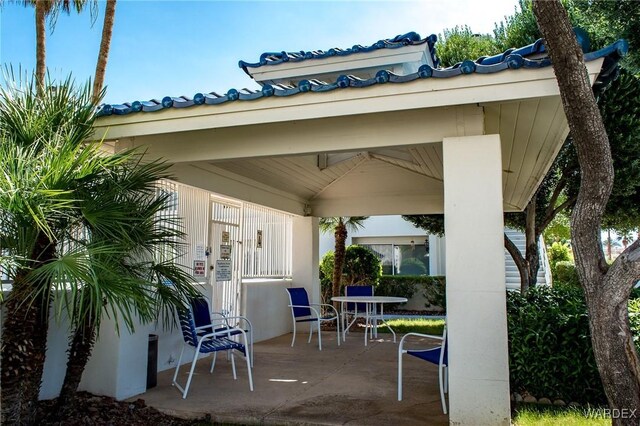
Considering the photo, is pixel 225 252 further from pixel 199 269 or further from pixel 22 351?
pixel 22 351

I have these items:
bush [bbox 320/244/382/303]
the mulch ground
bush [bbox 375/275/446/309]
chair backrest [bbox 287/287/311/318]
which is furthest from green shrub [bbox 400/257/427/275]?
the mulch ground

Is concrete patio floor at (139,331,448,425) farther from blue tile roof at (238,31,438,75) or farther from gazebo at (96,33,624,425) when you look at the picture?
blue tile roof at (238,31,438,75)

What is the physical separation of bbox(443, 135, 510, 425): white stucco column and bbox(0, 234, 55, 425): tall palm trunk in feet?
11.2

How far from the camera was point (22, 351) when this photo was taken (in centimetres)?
373

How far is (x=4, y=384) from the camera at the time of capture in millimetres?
3668

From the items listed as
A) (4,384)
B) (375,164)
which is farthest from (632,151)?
(4,384)

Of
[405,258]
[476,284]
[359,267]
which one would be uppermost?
[405,258]

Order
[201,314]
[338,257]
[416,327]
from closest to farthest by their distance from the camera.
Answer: [201,314]
[416,327]
[338,257]

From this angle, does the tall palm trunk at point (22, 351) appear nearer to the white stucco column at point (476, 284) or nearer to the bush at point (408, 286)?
the white stucco column at point (476, 284)

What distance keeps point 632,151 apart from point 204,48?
26.1 feet

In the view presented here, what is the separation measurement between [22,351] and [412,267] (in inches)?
719

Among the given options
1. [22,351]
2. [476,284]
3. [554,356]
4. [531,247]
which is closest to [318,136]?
[476,284]

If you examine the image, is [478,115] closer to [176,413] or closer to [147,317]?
[147,317]

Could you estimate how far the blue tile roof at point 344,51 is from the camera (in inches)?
345
